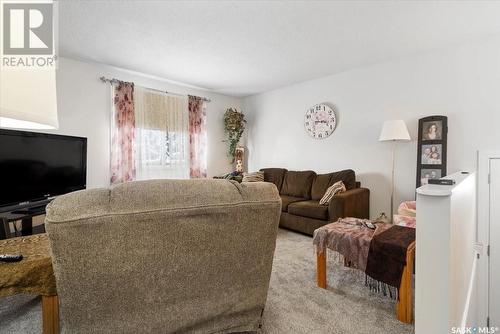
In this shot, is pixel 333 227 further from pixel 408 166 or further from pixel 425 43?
pixel 425 43

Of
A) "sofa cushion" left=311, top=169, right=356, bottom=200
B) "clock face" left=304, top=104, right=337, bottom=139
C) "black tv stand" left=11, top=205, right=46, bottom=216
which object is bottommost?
"black tv stand" left=11, top=205, right=46, bottom=216

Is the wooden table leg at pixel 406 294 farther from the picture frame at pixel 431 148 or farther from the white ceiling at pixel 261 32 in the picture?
the white ceiling at pixel 261 32

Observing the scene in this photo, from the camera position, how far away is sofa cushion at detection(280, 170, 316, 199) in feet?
13.5

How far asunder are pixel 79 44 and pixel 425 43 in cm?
414

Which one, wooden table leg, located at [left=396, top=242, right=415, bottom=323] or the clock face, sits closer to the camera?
wooden table leg, located at [left=396, top=242, right=415, bottom=323]

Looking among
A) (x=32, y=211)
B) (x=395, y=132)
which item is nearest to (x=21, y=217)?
(x=32, y=211)

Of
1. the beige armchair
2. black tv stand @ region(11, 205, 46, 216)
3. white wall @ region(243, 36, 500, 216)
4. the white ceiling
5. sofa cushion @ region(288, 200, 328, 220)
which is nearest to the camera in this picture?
the beige armchair

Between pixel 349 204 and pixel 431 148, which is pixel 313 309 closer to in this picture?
pixel 349 204

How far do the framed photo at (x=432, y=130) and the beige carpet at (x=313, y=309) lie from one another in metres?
1.99

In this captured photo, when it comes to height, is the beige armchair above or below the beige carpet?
above

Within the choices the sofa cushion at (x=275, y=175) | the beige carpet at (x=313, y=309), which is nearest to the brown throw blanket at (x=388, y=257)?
the beige carpet at (x=313, y=309)

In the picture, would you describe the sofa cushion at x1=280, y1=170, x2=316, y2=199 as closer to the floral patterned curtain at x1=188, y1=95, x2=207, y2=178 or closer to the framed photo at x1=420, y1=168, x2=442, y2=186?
the framed photo at x1=420, y1=168, x2=442, y2=186

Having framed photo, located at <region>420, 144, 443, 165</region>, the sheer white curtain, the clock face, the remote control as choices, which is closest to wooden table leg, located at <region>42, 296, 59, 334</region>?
the remote control

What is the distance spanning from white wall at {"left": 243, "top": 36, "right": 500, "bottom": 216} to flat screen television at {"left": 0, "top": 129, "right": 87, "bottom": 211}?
336cm
